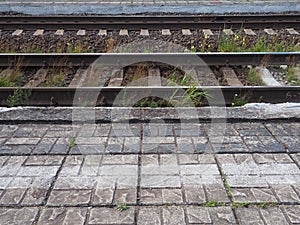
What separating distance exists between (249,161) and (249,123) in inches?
32.8

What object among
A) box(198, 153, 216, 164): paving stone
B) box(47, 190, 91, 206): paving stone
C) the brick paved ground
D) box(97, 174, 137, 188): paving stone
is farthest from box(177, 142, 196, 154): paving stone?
box(47, 190, 91, 206): paving stone

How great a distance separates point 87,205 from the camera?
9.02 feet

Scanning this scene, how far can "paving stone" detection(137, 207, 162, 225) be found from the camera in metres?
2.58

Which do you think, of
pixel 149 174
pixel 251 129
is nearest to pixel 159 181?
pixel 149 174

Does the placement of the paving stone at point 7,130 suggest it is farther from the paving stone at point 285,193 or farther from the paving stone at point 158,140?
the paving stone at point 285,193

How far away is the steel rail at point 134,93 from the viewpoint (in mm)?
4617

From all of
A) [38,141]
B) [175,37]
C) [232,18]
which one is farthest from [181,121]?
[232,18]

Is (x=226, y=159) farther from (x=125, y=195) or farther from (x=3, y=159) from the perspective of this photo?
(x=3, y=159)

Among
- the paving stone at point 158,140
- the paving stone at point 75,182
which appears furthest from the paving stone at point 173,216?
the paving stone at point 158,140

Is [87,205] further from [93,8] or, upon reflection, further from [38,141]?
[93,8]

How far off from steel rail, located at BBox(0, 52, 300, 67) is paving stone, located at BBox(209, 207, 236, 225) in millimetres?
3319

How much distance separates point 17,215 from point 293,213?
6.81 feet

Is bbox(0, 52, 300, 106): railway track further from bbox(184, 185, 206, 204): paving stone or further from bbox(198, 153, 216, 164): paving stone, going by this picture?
bbox(184, 185, 206, 204): paving stone

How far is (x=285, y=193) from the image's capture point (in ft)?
9.46
